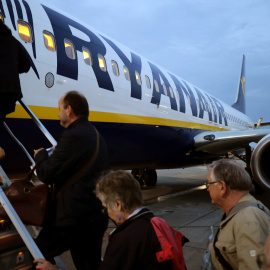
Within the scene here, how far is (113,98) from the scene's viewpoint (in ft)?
17.8

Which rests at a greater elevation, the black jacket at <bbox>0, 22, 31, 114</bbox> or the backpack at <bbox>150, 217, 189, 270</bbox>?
the black jacket at <bbox>0, 22, 31, 114</bbox>

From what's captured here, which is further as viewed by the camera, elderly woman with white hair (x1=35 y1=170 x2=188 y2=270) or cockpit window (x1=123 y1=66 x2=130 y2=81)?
cockpit window (x1=123 y1=66 x2=130 y2=81)

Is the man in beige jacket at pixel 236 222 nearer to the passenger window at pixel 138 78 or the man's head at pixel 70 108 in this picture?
the man's head at pixel 70 108

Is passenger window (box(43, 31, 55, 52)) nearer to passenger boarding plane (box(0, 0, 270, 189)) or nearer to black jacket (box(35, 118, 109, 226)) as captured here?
passenger boarding plane (box(0, 0, 270, 189))

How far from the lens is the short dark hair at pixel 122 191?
161 centimetres

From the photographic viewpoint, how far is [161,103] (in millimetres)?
7172

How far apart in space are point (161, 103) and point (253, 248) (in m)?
5.76

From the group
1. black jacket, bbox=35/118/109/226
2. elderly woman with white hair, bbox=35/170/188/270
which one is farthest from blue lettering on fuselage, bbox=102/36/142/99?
A: elderly woman with white hair, bbox=35/170/188/270

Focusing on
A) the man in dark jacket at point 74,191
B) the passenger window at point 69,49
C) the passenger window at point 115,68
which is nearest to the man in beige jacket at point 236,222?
the man in dark jacket at point 74,191

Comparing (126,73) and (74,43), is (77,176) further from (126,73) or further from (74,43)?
(126,73)

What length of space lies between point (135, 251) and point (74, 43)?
13.4 ft

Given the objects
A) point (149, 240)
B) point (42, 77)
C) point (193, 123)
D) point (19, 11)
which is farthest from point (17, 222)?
point (193, 123)

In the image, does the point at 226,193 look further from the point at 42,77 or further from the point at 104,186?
the point at 42,77

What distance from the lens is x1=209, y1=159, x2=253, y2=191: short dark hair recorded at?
74.2 inches
